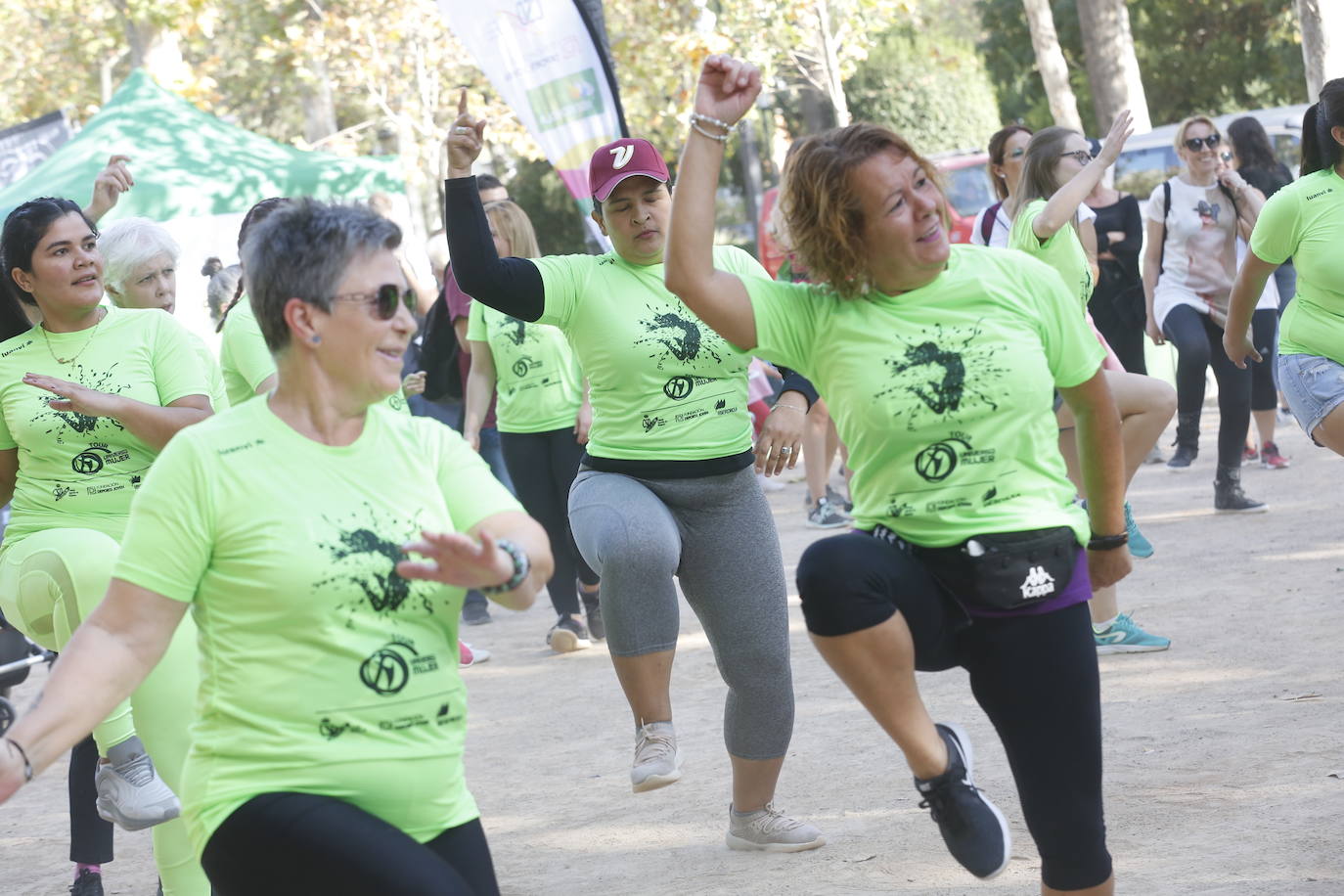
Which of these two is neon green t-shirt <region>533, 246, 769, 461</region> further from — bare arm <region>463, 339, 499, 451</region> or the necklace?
bare arm <region>463, 339, 499, 451</region>

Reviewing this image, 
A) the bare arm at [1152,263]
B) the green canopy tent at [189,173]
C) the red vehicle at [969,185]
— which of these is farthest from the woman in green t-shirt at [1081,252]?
the red vehicle at [969,185]

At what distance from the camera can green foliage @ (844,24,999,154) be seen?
3144 centimetres

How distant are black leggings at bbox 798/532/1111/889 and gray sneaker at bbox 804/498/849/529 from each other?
7.66 m

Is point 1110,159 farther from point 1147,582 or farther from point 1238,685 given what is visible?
point 1147,582

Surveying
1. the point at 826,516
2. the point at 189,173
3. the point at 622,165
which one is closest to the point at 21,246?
the point at 622,165

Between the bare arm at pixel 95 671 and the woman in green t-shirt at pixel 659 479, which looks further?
the woman in green t-shirt at pixel 659 479

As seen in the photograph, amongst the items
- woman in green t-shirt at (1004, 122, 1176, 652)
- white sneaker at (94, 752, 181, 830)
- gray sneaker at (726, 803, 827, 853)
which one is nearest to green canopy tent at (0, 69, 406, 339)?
woman in green t-shirt at (1004, 122, 1176, 652)

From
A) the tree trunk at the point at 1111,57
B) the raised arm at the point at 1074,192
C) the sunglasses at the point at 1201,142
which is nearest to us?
the raised arm at the point at 1074,192

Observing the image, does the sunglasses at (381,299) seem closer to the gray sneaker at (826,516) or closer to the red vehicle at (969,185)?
the gray sneaker at (826,516)

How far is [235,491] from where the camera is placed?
106 inches

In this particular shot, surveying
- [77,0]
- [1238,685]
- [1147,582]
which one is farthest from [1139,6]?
[1238,685]

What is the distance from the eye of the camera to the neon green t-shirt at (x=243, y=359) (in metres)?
5.30

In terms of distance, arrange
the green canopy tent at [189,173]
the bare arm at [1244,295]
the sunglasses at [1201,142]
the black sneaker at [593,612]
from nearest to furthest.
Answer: the bare arm at [1244,295], the black sneaker at [593,612], the sunglasses at [1201,142], the green canopy tent at [189,173]

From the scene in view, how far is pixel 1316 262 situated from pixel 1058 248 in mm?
1155
